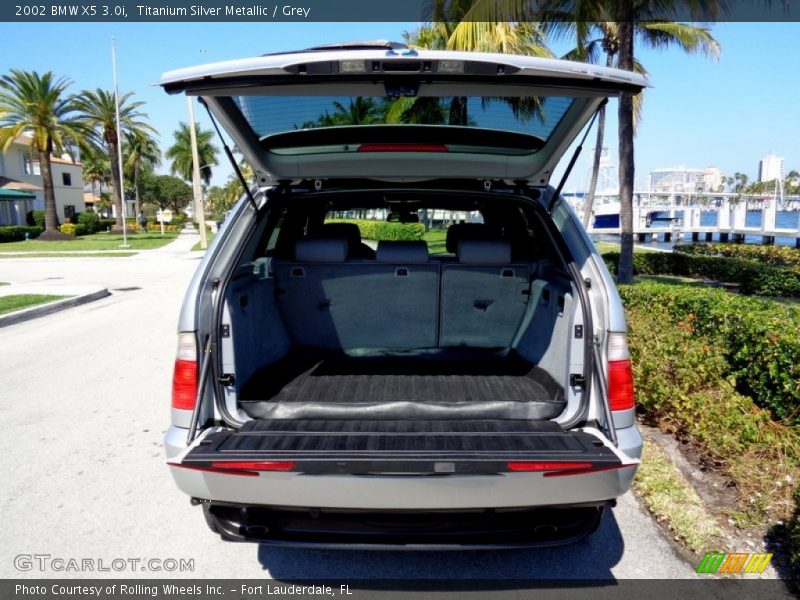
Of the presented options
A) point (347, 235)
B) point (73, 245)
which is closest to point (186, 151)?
point (73, 245)

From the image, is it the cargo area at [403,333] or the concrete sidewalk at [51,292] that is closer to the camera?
the cargo area at [403,333]

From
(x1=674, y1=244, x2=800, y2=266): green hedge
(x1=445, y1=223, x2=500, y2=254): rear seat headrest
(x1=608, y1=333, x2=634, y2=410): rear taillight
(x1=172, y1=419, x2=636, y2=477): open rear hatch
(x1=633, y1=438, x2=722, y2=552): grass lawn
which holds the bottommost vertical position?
(x1=633, y1=438, x2=722, y2=552): grass lawn

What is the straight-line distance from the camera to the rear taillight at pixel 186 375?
8.67ft

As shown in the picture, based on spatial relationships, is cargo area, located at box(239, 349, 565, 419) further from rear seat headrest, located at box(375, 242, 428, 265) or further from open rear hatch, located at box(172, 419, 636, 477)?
rear seat headrest, located at box(375, 242, 428, 265)

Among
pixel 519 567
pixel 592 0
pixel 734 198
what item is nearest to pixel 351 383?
pixel 519 567

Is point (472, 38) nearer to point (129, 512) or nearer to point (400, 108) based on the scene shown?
point (400, 108)

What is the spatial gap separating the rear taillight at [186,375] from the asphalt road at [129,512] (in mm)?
945

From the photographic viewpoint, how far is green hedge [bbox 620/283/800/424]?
4.13 m

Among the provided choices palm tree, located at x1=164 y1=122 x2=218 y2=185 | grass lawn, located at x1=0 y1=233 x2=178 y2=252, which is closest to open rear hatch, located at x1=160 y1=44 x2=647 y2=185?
grass lawn, located at x1=0 y1=233 x2=178 y2=252

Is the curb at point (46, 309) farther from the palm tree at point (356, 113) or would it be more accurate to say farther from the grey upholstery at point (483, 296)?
the palm tree at point (356, 113)

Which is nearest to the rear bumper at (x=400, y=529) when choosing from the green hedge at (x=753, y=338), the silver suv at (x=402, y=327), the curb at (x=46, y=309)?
the silver suv at (x=402, y=327)

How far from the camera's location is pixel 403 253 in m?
3.89

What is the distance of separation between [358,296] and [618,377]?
190 cm

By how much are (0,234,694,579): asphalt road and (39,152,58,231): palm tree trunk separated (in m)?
A: 31.6
